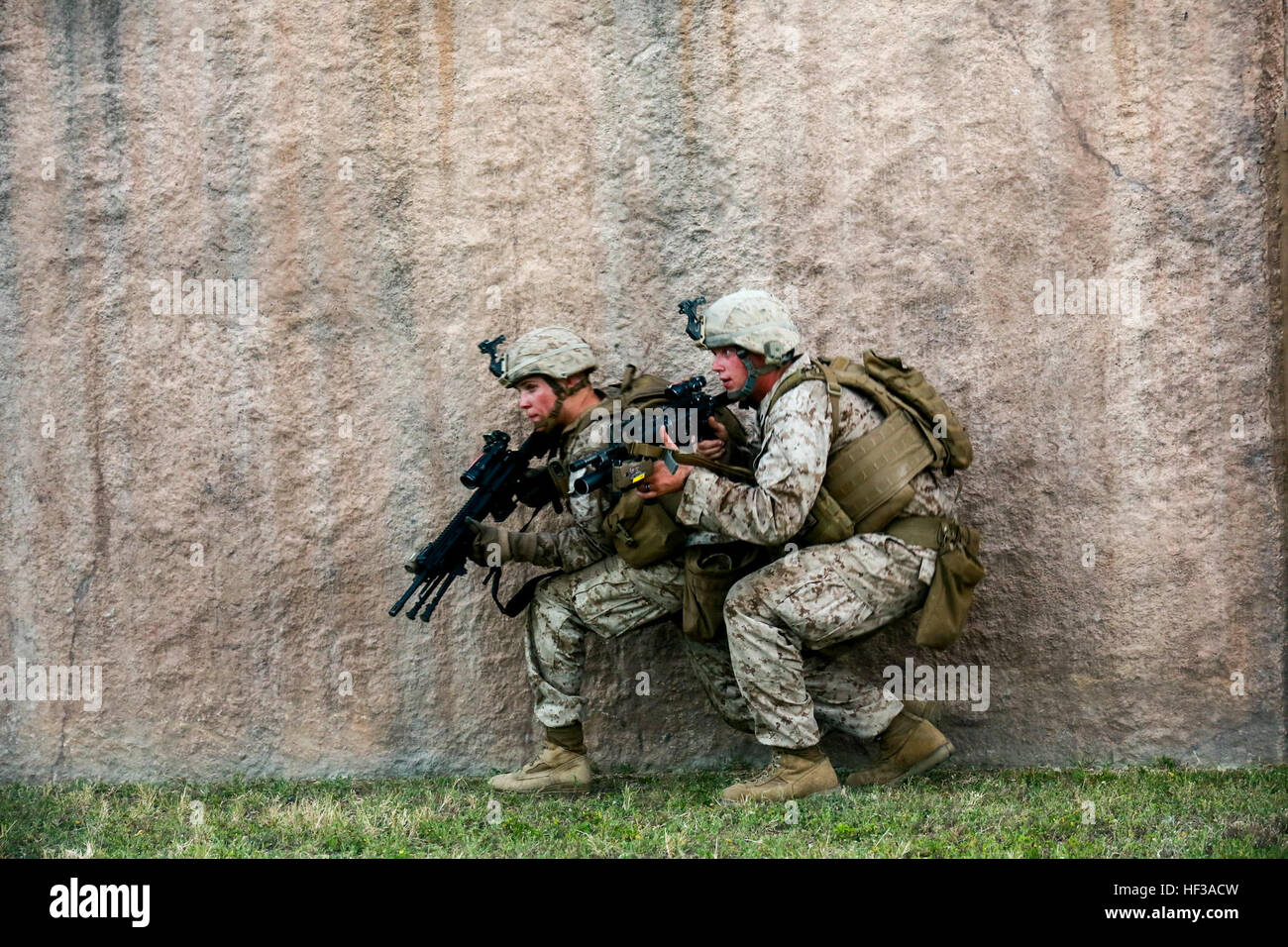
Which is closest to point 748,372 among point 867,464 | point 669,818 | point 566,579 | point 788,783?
point 867,464

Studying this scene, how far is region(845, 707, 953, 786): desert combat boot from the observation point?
5.41 m

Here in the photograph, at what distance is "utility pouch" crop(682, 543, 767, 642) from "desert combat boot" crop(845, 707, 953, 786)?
78 cm

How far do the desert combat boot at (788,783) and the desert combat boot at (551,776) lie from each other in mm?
618

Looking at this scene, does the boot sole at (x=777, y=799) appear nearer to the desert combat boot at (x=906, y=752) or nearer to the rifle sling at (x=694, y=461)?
the desert combat boot at (x=906, y=752)

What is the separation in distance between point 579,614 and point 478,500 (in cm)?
59

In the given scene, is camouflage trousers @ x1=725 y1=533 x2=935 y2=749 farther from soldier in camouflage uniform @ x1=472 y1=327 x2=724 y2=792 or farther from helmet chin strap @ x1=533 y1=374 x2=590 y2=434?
helmet chin strap @ x1=533 y1=374 x2=590 y2=434

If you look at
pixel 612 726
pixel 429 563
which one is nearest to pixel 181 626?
pixel 429 563

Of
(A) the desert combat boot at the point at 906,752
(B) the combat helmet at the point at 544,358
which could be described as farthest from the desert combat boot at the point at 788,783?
(B) the combat helmet at the point at 544,358

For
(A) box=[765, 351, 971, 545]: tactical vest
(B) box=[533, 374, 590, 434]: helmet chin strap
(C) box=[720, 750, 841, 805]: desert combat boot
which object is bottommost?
(C) box=[720, 750, 841, 805]: desert combat boot

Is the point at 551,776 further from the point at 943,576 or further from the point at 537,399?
the point at 943,576

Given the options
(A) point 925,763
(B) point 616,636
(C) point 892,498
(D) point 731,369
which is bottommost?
(A) point 925,763

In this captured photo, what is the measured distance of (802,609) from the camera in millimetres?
5062

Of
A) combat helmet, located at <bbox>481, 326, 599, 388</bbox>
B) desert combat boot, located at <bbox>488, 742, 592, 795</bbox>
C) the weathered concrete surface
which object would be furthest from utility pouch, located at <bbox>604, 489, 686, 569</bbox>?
desert combat boot, located at <bbox>488, 742, 592, 795</bbox>

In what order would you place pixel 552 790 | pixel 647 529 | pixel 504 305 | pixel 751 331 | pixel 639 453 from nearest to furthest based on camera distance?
pixel 639 453, pixel 751 331, pixel 647 529, pixel 552 790, pixel 504 305
